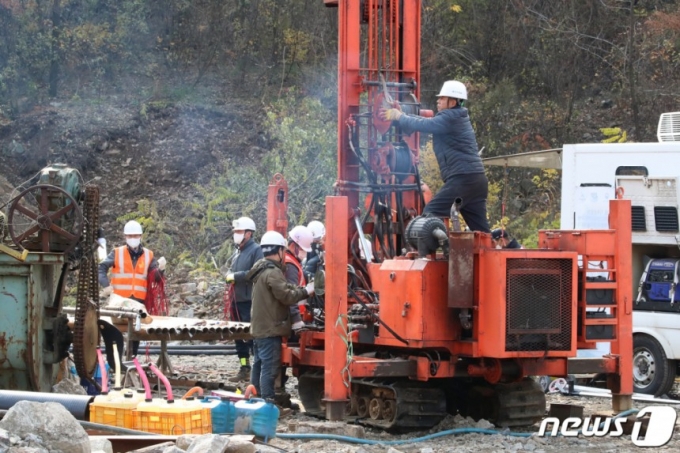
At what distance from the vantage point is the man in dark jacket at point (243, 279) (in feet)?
47.7

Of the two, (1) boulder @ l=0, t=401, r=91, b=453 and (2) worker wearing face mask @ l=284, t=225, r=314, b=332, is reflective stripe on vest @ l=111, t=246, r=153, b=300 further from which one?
(1) boulder @ l=0, t=401, r=91, b=453

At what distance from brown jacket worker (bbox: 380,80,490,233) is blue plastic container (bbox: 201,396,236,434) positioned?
337 centimetres

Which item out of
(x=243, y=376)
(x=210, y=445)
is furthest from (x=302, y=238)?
(x=210, y=445)

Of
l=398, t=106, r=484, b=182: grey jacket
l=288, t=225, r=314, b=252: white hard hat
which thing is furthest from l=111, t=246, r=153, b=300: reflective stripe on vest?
l=398, t=106, r=484, b=182: grey jacket

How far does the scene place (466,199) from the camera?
448 inches

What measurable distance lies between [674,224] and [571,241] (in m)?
3.72

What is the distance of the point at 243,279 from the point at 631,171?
189 inches

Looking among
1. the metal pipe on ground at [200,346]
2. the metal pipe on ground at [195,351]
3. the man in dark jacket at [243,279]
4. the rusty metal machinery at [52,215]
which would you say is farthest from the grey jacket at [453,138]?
the metal pipe on ground at [200,346]

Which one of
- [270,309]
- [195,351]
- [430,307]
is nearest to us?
[430,307]

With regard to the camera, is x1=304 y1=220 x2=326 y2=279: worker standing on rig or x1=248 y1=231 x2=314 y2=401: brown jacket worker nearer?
x1=248 y1=231 x2=314 y2=401: brown jacket worker

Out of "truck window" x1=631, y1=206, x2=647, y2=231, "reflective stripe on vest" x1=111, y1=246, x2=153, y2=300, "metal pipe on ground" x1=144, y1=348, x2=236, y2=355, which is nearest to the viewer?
"truck window" x1=631, y1=206, x2=647, y2=231

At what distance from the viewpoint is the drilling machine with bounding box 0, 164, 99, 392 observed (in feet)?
34.4

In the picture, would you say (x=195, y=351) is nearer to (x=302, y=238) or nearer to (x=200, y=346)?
(x=200, y=346)

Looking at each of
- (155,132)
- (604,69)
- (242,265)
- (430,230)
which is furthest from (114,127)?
(430,230)
